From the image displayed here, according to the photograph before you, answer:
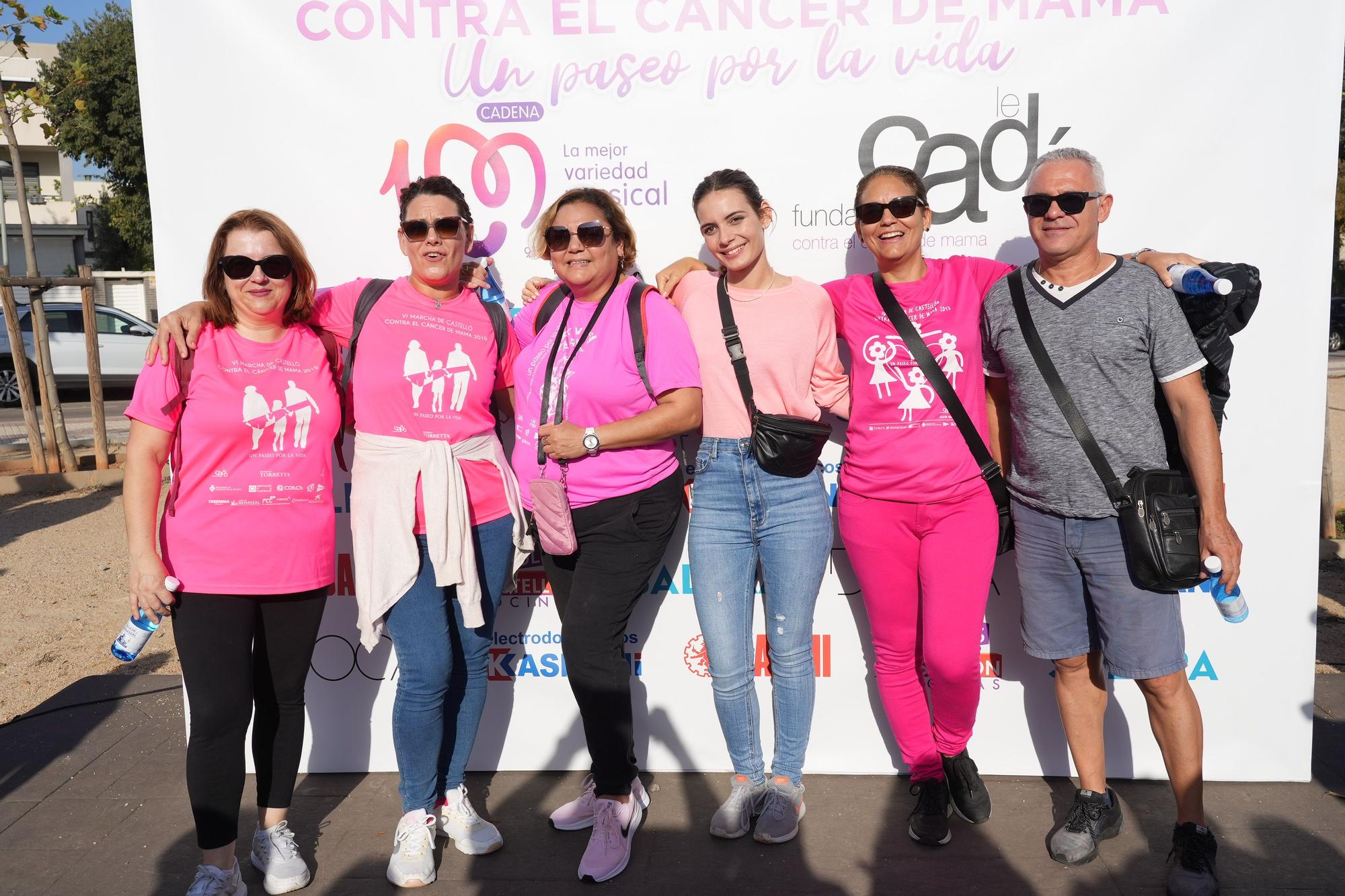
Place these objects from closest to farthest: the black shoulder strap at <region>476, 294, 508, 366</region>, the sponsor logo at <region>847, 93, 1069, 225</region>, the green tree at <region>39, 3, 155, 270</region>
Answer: the black shoulder strap at <region>476, 294, 508, 366</region>
the sponsor logo at <region>847, 93, 1069, 225</region>
the green tree at <region>39, 3, 155, 270</region>

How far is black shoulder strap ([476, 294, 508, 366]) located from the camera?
317 cm

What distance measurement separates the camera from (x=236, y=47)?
354 centimetres

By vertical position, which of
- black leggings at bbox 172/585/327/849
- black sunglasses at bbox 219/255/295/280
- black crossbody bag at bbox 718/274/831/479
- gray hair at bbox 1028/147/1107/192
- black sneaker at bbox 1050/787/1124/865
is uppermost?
gray hair at bbox 1028/147/1107/192

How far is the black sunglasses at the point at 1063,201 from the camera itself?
2797 millimetres

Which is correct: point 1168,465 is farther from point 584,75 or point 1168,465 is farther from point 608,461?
point 584,75

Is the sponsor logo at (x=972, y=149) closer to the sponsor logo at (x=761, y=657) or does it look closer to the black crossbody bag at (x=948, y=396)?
the black crossbody bag at (x=948, y=396)

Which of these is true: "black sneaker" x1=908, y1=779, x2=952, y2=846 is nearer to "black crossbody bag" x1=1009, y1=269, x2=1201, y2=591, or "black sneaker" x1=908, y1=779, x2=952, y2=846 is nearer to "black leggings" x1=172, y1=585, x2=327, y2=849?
"black crossbody bag" x1=1009, y1=269, x2=1201, y2=591

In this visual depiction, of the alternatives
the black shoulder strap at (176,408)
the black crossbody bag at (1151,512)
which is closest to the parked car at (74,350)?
the black shoulder strap at (176,408)

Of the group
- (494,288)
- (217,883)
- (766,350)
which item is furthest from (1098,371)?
(217,883)

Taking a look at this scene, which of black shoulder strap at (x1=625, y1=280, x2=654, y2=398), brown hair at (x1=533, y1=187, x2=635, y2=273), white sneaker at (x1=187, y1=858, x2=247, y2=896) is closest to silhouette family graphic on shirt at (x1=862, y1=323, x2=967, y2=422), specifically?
black shoulder strap at (x1=625, y1=280, x2=654, y2=398)

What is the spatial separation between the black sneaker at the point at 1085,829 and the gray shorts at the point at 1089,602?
46cm

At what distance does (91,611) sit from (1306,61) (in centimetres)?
693

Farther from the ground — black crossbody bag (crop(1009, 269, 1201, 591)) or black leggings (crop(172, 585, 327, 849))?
black crossbody bag (crop(1009, 269, 1201, 591))

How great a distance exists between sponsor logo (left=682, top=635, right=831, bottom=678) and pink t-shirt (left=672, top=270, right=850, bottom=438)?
39.6 inches
